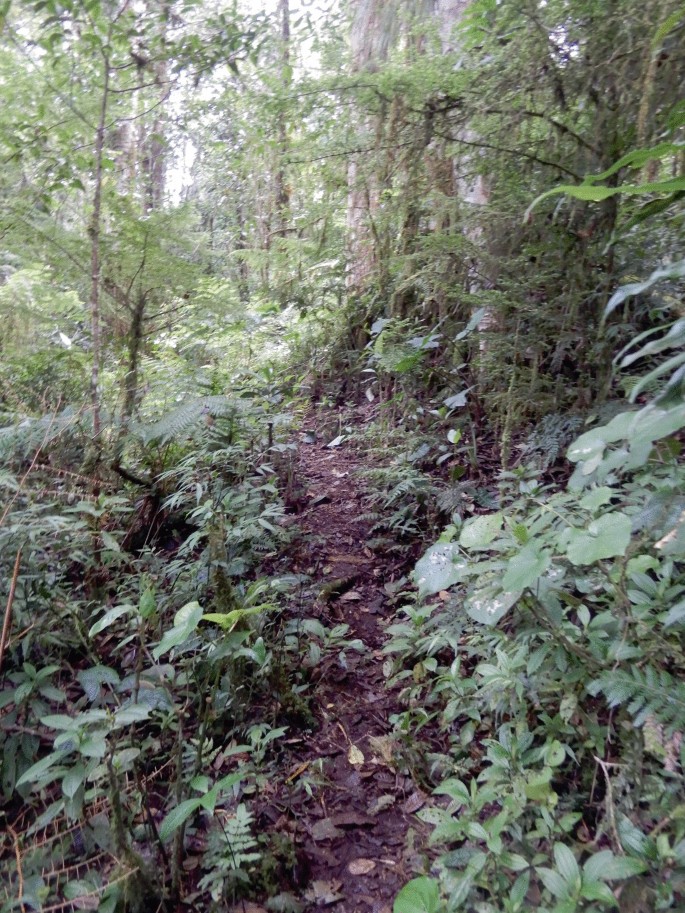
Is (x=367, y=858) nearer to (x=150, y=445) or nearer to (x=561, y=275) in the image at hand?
(x=150, y=445)

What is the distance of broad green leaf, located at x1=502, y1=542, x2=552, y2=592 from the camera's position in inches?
67.4

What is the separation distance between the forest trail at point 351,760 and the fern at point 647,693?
94 centimetres

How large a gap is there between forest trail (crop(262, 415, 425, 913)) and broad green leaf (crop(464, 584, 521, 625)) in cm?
86

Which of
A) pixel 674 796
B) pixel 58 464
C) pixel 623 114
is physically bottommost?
pixel 674 796

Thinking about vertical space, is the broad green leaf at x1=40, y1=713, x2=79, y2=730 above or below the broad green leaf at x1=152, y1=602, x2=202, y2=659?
below

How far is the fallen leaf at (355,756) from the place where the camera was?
2508 mm

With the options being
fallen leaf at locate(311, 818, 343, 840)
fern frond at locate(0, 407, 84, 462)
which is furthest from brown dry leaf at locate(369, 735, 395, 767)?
fern frond at locate(0, 407, 84, 462)

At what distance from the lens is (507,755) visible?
6.48 feet

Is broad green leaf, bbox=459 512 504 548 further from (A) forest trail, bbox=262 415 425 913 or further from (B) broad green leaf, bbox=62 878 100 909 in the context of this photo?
(B) broad green leaf, bbox=62 878 100 909

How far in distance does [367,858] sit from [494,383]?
10.1 feet

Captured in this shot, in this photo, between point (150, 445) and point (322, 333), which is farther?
point (322, 333)

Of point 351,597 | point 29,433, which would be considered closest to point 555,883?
point 351,597

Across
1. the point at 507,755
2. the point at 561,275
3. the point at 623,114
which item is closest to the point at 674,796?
the point at 507,755

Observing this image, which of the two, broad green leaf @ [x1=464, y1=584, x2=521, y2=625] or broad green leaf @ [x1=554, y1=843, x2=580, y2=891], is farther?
broad green leaf @ [x1=464, y1=584, x2=521, y2=625]
